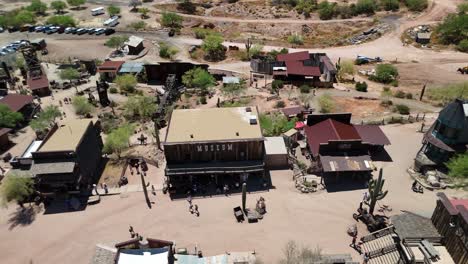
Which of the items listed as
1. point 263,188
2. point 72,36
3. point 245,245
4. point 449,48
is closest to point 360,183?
point 263,188

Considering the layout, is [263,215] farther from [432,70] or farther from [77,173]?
[432,70]

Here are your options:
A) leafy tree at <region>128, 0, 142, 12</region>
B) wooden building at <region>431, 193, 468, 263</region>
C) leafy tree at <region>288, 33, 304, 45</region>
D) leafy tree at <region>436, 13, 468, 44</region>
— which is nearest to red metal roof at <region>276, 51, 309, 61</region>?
leafy tree at <region>288, 33, 304, 45</region>

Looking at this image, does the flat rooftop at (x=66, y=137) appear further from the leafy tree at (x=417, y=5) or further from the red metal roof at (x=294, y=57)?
the leafy tree at (x=417, y=5)

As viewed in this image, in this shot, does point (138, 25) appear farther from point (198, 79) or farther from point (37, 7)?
point (198, 79)

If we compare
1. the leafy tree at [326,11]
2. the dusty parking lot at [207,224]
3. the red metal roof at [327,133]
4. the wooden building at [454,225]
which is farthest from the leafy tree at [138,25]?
the wooden building at [454,225]

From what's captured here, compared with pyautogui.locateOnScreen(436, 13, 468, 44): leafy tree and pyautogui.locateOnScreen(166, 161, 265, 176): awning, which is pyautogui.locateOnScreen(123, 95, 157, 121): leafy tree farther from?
pyautogui.locateOnScreen(436, 13, 468, 44): leafy tree

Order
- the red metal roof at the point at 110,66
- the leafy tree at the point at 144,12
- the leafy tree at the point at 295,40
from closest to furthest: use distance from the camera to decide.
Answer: the red metal roof at the point at 110,66, the leafy tree at the point at 295,40, the leafy tree at the point at 144,12
